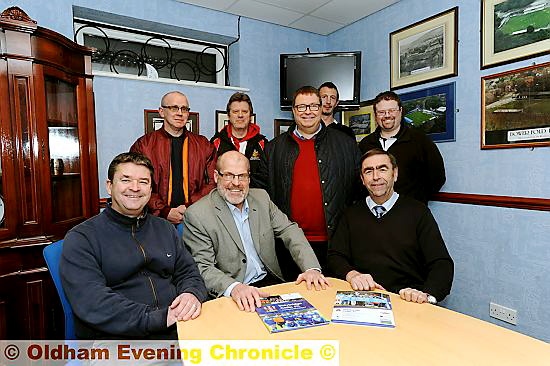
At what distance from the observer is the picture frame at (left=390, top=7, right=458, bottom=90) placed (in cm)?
290

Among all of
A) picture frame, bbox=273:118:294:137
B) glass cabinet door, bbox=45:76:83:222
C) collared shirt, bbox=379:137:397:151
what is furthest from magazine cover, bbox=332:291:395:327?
picture frame, bbox=273:118:294:137

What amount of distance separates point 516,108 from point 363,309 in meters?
1.93

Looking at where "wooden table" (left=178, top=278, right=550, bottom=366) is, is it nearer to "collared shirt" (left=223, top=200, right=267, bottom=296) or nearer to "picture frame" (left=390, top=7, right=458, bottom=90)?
"collared shirt" (left=223, top=200, right=267, bottom=296)

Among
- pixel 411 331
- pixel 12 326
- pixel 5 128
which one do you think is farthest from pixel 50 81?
pixel 411 331

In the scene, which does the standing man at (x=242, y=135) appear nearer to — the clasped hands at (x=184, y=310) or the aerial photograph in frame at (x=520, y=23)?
the clasped hands at (x=184, y=310)

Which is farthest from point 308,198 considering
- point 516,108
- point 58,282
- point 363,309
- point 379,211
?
point 516,108

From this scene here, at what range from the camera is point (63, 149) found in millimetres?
2312

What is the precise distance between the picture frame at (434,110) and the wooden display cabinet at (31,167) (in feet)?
8.31

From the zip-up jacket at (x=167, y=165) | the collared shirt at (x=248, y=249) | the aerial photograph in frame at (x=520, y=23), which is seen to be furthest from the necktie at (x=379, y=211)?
the aerial photograph in frame at (x=520, y=23)

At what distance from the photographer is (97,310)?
1417 millimetres

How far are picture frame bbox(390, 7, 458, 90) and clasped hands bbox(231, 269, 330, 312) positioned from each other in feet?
6.77

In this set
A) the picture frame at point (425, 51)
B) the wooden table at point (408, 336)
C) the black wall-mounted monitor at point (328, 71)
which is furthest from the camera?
the black wall-mounted monitor at point (328, 71)

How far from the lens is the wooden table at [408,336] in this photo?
1039 mm

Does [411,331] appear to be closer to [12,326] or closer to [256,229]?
[256,229]
